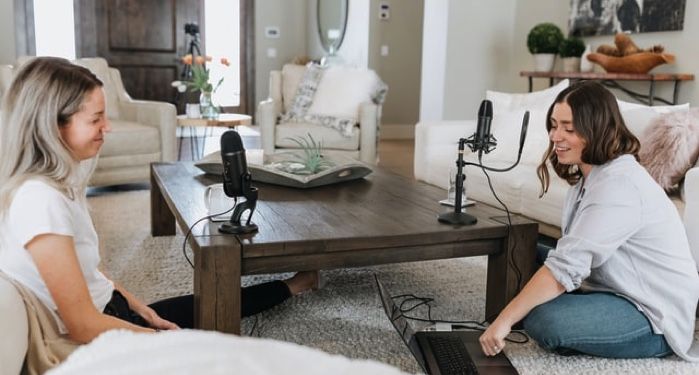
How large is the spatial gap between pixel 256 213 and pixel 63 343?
3.04ft

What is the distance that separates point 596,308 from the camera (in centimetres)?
184

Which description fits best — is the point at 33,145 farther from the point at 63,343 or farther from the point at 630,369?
the point at 630,369

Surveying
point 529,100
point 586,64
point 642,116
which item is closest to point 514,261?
point 642,116

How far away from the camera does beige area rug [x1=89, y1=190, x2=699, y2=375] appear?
6.30 feet

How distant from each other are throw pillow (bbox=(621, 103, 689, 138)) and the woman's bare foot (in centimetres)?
143

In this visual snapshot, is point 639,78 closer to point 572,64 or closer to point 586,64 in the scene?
point 586,64

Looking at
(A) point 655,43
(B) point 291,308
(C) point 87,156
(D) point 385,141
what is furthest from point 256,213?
(D) point 385,141

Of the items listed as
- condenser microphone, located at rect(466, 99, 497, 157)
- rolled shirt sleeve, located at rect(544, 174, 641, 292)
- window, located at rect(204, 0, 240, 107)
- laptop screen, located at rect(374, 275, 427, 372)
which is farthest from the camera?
window, located at rect(204, 0, 240, 107)

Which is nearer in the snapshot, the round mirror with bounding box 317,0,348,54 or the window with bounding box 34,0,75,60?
the window with bounding box 34,0,75,60

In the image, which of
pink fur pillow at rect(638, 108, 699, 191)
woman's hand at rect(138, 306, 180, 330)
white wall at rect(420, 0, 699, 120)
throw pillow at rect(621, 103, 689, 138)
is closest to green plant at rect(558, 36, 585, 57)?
white wall at rect(420, 0, 699, 120)

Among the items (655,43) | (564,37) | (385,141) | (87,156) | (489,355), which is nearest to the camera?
(87,156)

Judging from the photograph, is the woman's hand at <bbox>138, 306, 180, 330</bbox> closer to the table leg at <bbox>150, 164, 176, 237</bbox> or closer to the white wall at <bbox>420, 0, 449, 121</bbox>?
the table leg at <bbox>150, 164, 176, 237</bbox>

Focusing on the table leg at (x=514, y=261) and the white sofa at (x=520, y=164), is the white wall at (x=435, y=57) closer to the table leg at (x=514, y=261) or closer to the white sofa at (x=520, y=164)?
the white sofa at (x=520, y=164)

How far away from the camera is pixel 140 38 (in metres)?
7.79
